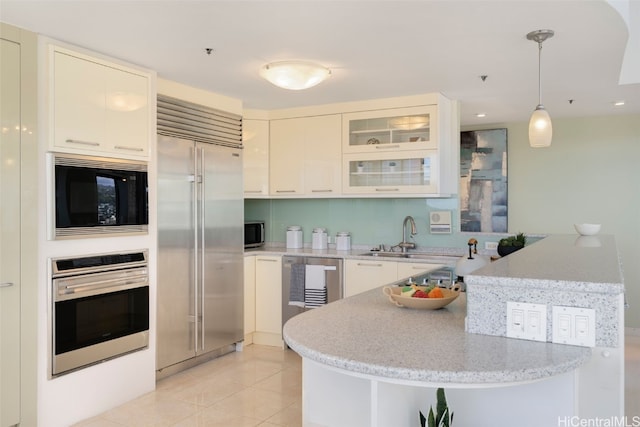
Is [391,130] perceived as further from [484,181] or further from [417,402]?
[417,402]

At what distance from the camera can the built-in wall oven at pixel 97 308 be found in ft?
9.75

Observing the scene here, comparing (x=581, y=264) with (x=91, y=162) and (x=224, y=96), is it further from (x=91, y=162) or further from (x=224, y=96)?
(x=224, y=96)

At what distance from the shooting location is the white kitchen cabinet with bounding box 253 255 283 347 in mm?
4844

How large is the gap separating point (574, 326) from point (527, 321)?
5.5 inches

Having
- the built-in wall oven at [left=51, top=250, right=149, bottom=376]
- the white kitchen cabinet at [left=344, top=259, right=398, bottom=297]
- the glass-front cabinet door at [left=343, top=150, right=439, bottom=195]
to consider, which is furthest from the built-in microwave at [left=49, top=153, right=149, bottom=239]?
the glass-front cabinet door at [left=343, top=150, right=439, bottom=195]

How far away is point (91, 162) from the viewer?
3139 millimetres

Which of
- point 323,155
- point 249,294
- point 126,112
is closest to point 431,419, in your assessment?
point 126,112

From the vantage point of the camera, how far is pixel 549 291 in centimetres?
161

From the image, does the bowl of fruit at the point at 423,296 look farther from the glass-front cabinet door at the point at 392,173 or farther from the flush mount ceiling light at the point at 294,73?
the glass-front cabinet door at the point at 392,173

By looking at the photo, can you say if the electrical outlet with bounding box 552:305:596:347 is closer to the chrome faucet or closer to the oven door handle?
the oven door handle

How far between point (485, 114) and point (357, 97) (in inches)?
68.0

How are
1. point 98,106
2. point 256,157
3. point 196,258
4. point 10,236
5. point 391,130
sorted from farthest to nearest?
point 256,157
point 391,130
point 196,258
point 98,106
point 10,236

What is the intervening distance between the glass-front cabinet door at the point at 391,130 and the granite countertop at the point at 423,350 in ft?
8.69

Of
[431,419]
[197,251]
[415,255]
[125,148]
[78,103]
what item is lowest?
[431,419]
